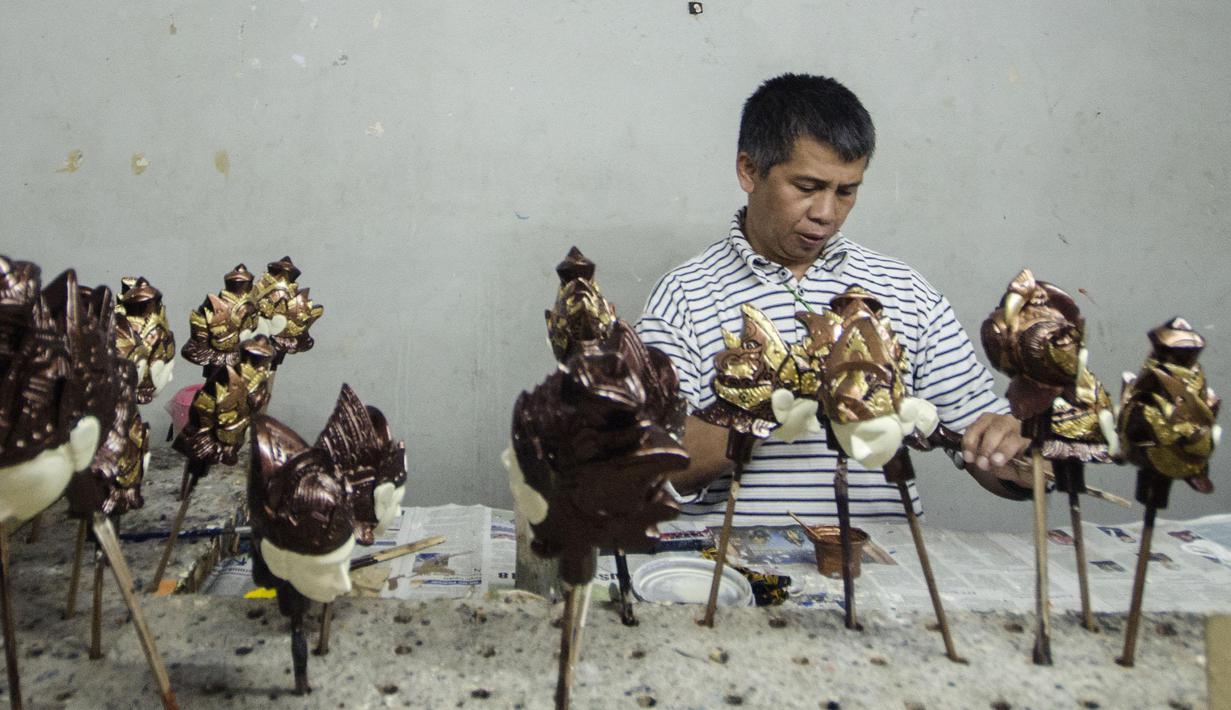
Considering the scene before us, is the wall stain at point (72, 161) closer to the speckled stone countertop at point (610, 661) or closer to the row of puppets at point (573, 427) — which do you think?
the row of puppets at point (573, 427)

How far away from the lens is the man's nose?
4.94ft

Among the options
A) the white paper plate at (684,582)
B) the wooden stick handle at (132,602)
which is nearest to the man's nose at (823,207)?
the white paper plate at (684,582)

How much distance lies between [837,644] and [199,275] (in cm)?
176

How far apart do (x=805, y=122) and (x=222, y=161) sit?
4.66 ft

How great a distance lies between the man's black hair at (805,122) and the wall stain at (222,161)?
4.21 feet

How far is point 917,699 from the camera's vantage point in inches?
35.6

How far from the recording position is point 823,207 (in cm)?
151

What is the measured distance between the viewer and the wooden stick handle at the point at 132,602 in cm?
80

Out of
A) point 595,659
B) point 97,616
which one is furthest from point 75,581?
point 595,659

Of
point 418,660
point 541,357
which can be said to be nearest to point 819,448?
point 541,357

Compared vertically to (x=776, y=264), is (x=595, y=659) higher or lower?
lower

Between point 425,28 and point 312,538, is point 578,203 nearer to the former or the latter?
point 425,28

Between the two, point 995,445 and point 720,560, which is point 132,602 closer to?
point 720,560

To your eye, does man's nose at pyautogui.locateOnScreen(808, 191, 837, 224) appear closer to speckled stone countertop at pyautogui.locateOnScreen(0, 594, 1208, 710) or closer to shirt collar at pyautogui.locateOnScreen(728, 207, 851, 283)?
shirt collar at pyautogui.locateOnScreen(728, 207, 851, 283)
